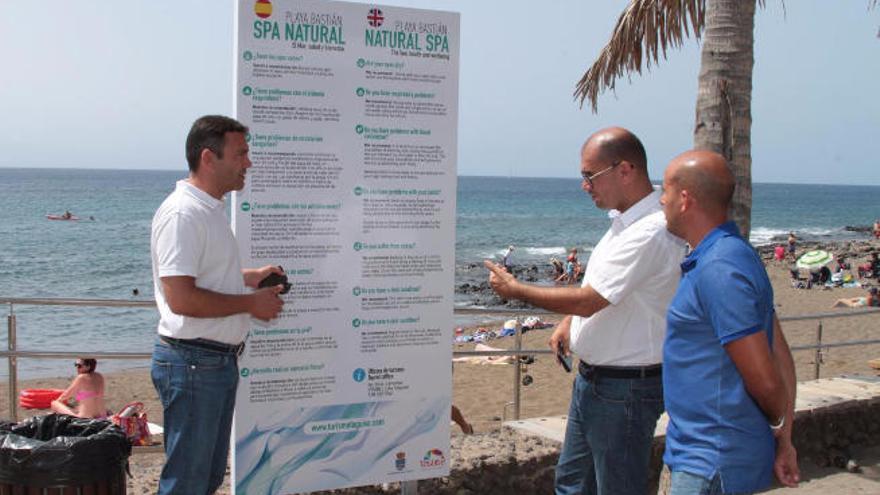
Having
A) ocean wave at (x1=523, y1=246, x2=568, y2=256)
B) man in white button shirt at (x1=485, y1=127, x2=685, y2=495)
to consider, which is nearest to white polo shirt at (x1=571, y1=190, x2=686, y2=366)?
man in white button shirt at (x1=485, y1=127, x2=685, y2=495)

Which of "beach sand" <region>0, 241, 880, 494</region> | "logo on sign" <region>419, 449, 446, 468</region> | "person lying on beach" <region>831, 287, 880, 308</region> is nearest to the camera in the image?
"logo on sign" <region>419, 449, 446, 468</region>

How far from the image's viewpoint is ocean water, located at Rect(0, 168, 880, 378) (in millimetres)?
18531

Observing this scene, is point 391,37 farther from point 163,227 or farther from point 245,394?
point 245,394

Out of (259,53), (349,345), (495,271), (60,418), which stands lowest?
(60,418)

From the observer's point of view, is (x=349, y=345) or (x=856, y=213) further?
(x=856, y=213)

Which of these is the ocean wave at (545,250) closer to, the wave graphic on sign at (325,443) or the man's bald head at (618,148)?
the wave graphic on sign at (325,443)

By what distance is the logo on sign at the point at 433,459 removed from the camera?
4285 mm

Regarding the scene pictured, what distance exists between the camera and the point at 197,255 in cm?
322

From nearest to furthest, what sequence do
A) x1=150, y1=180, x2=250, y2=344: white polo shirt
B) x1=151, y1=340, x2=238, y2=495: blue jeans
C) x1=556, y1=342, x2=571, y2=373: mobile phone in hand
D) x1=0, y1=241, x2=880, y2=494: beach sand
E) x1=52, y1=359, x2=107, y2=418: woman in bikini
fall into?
1. x1=150, y1=180, x2=250, y2=344: white polo shirt
2. x1=151, y1=340, x2=238, y2=495: blue jeans
3. x1=556, y1=342, x2=571, y2=373: mobile phone in hand
4. x1=52, y1=359, x2=107, y2=418: woman in bikini
5. x1=0, y1=241, x2=880, y2=494: beach sand

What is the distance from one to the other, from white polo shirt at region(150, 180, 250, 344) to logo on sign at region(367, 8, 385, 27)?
1195 millimetres

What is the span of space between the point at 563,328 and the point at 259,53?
184cm

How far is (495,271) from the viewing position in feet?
11.5

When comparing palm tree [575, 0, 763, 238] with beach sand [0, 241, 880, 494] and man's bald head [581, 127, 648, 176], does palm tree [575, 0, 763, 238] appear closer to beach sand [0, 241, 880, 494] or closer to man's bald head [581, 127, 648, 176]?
man's bald head [581, 127, 648, 176]

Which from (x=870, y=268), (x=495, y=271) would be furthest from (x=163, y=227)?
(x=870, y=268)
